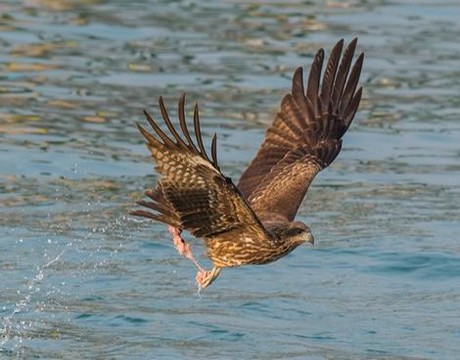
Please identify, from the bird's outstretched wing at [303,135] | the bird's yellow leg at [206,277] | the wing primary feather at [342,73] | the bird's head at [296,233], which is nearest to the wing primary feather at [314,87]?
the bird's outstretched wing at [303,135]

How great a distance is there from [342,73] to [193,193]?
83.5 inches

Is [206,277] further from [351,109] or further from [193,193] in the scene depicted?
[351,109]

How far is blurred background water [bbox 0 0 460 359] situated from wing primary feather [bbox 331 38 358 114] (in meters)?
1.66

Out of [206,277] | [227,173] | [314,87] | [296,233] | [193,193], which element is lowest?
[227,173]

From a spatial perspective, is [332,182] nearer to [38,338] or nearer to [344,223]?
[344,223]

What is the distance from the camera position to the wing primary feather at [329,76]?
35.6 feet

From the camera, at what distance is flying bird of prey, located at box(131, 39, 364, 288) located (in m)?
9.14

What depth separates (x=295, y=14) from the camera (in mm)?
20547

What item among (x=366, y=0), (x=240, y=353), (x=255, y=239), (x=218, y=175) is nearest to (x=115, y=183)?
(x=240, y=353)

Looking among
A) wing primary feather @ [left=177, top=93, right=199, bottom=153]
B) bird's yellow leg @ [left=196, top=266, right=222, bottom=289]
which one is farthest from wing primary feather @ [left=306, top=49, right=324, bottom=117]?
wing primary feather @ [left=177, top=93, right=199, bottom=153]

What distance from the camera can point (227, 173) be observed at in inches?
590

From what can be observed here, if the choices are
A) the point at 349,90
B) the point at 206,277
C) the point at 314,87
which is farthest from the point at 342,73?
the point at 206,277

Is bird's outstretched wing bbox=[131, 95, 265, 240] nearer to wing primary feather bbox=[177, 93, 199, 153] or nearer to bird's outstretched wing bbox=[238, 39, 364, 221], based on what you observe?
wing primary feather bbox=[177, 93, 199, 153]

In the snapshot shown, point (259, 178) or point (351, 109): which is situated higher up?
point (351, 109)
